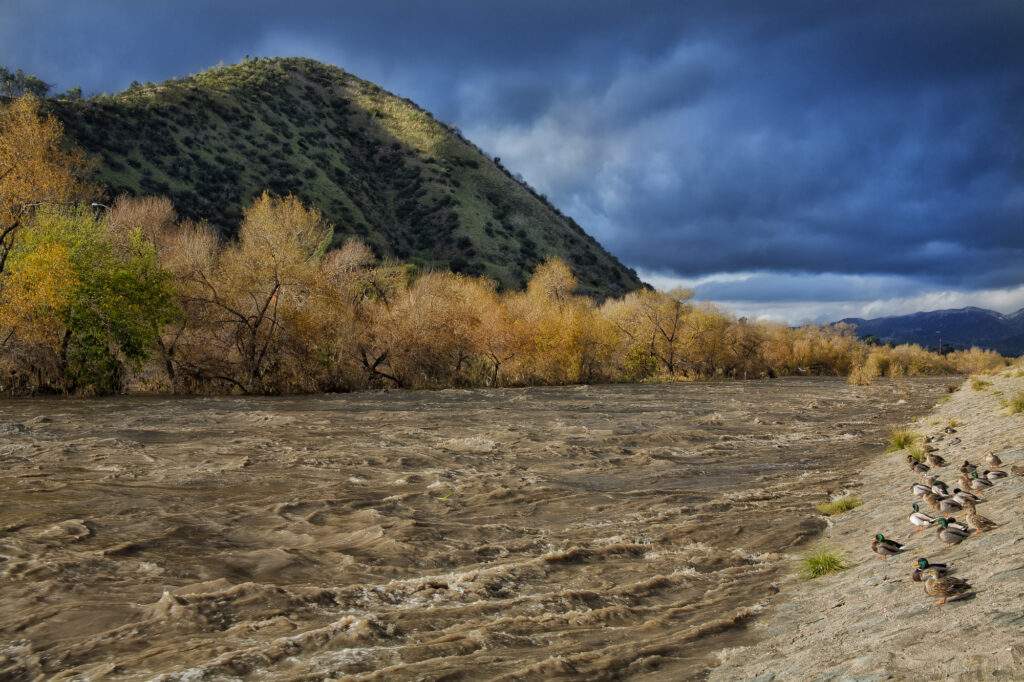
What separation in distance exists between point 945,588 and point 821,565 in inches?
123

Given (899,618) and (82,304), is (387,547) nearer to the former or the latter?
(899,618)

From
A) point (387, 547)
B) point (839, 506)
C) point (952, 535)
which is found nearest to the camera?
point (952, 535)

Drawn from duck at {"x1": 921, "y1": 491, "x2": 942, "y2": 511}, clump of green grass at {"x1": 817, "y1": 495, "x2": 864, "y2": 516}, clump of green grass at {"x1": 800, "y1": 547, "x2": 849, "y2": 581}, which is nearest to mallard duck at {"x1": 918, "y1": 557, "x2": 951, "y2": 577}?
clump of green grass at {"x1": 800, "y1": 547, "x2": 849, "y2": 581}

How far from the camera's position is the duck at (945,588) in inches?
270

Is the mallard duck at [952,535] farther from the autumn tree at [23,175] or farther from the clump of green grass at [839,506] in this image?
the autumn tree at [23,175]

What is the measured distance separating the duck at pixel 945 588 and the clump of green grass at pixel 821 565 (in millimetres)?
2734

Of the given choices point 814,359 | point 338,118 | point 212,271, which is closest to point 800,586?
point 212,271

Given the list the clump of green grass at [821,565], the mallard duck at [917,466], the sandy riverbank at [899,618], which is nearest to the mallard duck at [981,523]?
the sandy riverbank at [899,618]

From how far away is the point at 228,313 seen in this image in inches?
1553


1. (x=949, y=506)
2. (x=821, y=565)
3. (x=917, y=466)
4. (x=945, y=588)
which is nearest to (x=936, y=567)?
(x=945, y=588)

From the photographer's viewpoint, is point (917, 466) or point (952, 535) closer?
point (952, 535)

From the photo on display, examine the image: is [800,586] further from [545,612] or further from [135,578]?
[135,578]

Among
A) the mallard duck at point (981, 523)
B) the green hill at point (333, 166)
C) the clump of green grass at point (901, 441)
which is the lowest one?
the clump of green grass at point (901, 441)

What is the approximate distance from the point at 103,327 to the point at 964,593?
38009 mm
